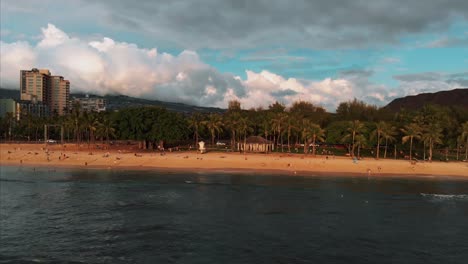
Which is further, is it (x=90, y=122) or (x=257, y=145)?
(x=90, y=122)

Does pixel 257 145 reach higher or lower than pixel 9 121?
lower

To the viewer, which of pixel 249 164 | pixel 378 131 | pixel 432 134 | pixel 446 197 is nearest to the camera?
pixel 446 197

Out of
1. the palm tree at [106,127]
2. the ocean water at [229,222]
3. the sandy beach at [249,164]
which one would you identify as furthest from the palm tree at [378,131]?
the palm tree at [106,127]

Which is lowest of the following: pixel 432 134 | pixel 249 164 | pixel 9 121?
pixel 249 164

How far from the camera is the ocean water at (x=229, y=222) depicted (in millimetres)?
24484

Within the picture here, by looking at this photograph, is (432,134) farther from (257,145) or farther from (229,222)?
(229,222)

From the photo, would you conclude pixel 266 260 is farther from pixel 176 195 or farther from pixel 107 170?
pixel 107 170

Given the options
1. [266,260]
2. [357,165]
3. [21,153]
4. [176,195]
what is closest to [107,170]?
[176,195]

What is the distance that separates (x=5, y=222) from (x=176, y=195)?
17.1m

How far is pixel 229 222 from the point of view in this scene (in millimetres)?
32125

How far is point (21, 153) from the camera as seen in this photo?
3553 inches

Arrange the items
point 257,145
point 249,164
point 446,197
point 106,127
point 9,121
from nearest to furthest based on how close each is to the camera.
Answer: point 446,197, point 249,164, point 257,145, point 106,127, point 9,121

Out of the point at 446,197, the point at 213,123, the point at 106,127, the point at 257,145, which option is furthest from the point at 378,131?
the point at 106,127

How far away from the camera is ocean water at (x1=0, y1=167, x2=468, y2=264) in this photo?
80.3 feet
